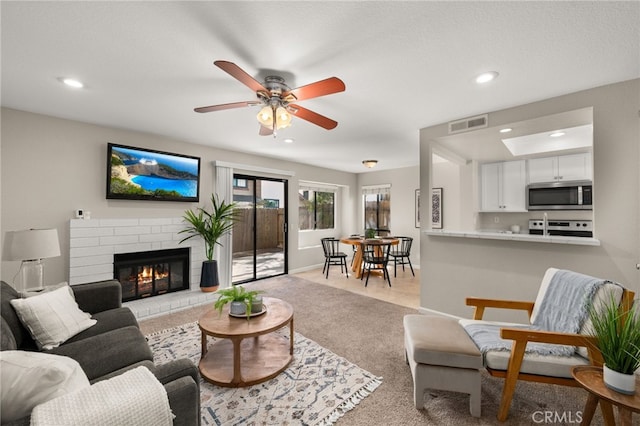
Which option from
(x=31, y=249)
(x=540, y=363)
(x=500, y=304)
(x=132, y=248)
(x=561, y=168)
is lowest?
(x=540, y=363)

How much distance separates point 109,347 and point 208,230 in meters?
2.55

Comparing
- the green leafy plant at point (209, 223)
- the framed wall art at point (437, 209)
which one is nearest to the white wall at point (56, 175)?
the green leafy plant at point (209, 223)

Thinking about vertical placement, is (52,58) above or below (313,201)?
above

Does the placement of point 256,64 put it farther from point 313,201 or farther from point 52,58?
point 313,201

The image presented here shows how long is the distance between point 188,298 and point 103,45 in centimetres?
313

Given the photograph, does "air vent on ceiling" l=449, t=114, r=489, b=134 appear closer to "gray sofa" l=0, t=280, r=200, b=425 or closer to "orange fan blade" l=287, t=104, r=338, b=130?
"orange fan blade" l=287, t=104, r=338, b=130

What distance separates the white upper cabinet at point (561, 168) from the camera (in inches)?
154

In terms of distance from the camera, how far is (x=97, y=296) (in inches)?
89.1

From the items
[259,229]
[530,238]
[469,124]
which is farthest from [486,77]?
[259,229]

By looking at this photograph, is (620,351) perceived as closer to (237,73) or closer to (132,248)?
A: (237,73)

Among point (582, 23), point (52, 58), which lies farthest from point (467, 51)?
point (52, 58)

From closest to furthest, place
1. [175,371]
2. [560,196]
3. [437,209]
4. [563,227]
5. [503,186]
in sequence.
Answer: [175,371]
[560,196]
[563,227]
[503,186]
[437,209]

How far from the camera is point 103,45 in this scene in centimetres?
173

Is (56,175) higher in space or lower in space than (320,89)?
lower
